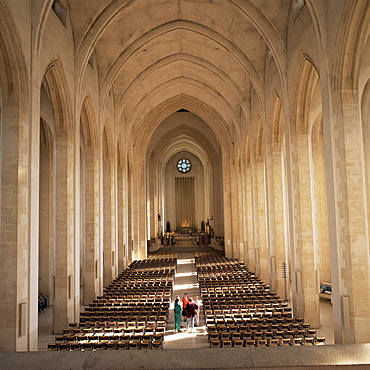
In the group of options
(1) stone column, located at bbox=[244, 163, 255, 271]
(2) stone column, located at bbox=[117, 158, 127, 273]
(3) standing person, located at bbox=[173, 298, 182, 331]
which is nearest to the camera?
(3) standing person, located at bbox=[173, 298, 182, 331]

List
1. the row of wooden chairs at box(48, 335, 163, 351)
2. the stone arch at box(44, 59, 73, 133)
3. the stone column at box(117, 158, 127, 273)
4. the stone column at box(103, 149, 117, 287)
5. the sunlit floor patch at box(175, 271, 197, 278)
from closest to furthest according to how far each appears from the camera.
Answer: the row of wooden chairs at box(48, 335, 163, 351)
the stone arch at box(44, 59, 73, 133)
the stone column at box(103, 149, 117, 287)
the sunlit floor patch at box(175, 271, 197, 278)
the stone column at box(117, 158, 127, 273)

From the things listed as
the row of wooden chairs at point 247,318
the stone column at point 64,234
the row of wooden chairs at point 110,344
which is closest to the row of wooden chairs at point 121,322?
the row of wooden chairs at point 110,344

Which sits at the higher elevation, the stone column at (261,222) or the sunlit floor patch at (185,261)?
the stone column at (261,222)

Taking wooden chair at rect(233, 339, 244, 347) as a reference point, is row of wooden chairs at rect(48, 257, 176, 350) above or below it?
above

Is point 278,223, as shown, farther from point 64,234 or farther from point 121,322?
point 64,234

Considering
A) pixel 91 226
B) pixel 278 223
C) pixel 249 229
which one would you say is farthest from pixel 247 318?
pixel 249 229

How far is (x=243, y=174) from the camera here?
2759 cm

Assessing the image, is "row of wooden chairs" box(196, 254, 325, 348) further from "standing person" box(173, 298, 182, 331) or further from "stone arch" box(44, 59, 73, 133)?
"stone arch" box(44, 59, 73, 133)

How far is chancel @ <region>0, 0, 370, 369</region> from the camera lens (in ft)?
32.8

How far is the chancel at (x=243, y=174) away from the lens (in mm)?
10000

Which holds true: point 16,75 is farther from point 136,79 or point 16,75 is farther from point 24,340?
point 136,79

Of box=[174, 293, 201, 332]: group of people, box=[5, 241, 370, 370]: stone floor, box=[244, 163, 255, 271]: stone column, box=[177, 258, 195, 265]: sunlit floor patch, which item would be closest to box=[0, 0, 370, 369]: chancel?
box=[5, 241, 370, 370]: stone floor

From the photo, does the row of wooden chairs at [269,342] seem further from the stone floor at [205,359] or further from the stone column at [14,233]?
the stone floor at [205,359]

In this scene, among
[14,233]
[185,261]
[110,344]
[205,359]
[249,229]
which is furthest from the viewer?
[185,261]
